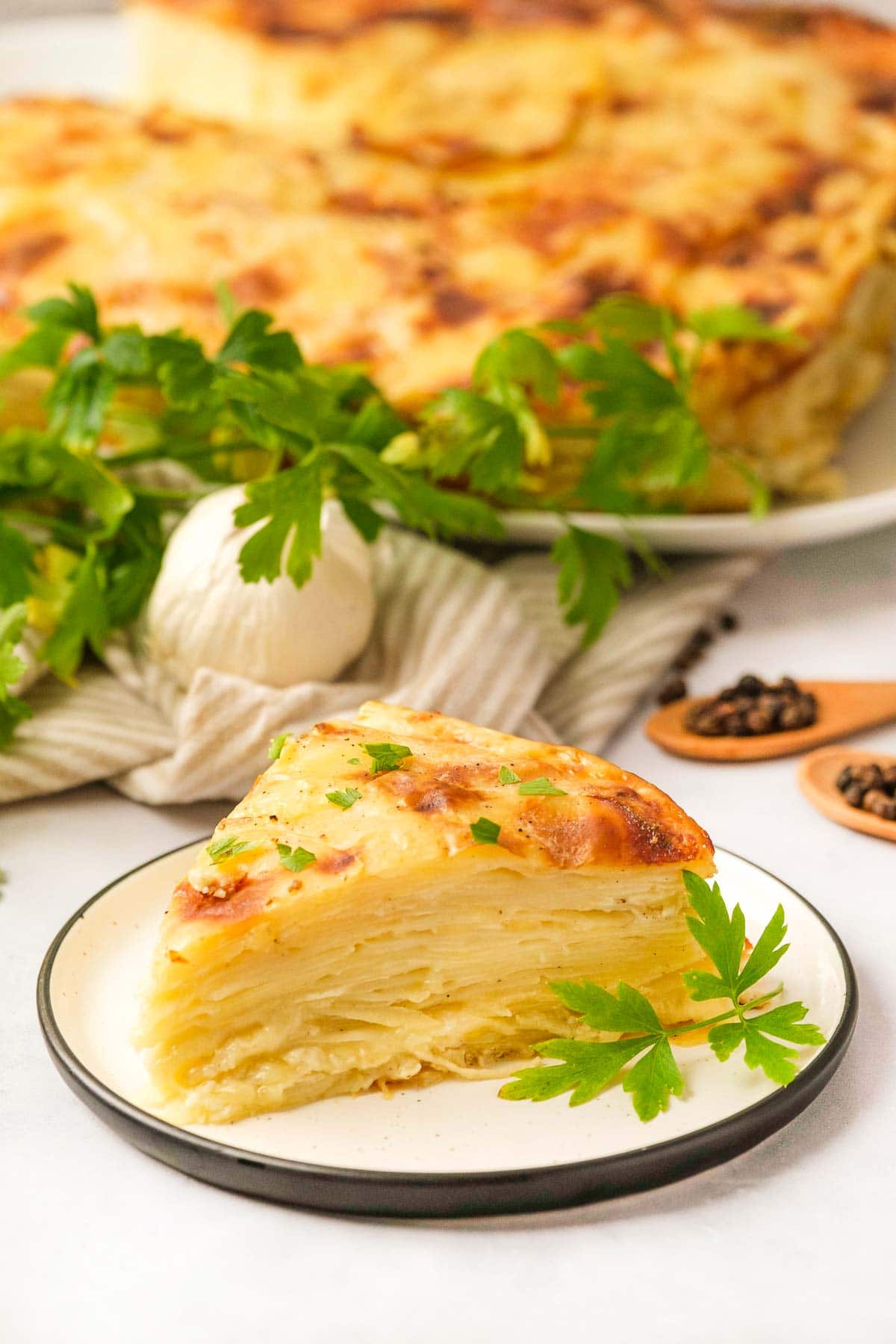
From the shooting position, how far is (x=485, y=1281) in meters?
1.22

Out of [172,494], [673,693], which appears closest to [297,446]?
[172,494]

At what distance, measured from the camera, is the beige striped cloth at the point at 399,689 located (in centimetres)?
206

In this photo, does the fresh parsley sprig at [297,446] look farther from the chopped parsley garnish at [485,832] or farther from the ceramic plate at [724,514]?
the chopped parsley garnish at [485,832]

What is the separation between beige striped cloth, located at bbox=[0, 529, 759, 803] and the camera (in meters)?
2.06

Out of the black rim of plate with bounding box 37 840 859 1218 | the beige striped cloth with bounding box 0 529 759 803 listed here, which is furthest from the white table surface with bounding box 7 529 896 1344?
the beige striped cloth with bounding box 0 529 759 803

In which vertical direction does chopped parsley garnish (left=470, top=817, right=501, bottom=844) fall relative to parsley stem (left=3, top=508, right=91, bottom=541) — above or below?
above

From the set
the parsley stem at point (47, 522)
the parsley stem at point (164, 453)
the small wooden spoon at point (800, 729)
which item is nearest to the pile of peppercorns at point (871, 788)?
the small wooden spoon at point (800, 729)

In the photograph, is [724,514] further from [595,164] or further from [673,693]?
[595,164]

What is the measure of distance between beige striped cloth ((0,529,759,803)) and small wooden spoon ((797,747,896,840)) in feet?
1.06

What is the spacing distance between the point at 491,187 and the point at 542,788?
6.41ft

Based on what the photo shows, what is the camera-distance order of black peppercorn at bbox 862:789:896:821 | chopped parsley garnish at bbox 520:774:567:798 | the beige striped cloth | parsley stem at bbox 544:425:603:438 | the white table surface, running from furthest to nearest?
parsley stem at bbox 544:425:603:438 < the beige striped cloth < black peppercorn at bbox 862:789:896:821 < chopped parsley garnish at bbox 520:774:567:798 < the white table surface

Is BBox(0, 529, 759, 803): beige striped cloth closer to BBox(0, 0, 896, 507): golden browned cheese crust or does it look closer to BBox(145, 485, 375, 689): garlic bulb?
BBox(145, 485, 375, 689): garlic bulb

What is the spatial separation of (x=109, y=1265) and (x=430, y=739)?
64 centimetres

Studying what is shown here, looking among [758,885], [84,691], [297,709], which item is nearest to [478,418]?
[297,709]
